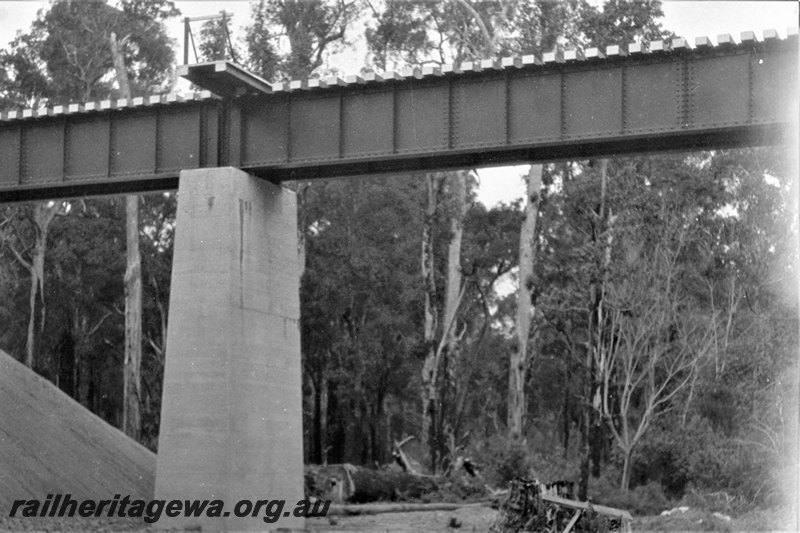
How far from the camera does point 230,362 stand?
22.6 meters

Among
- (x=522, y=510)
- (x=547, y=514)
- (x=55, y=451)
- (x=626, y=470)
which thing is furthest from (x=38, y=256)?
(x=547, y=514)

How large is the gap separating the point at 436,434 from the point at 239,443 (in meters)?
15.9

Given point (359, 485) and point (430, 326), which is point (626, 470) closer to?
point (430, 326)

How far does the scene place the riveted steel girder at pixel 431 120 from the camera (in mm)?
21078

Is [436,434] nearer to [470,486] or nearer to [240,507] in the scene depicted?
[470,486]

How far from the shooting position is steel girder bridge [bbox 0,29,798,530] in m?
21.2

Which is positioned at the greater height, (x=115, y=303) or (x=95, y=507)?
(x=115, y=303)

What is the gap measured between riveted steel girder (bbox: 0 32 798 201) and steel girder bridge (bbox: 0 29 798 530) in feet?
0.10

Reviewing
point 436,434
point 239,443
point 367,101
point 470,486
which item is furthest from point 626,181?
point 239,443

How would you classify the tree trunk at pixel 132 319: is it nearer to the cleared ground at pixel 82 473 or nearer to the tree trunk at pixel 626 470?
the cleared ground at pixel 82 473

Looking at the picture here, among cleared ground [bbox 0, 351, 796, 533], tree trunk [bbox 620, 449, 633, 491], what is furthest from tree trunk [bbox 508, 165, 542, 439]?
→ cleared ground [bbox 0, 351, 796, 533]

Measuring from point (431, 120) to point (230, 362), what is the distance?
576 centimetres

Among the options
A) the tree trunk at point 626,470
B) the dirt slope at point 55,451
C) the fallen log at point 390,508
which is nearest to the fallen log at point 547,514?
the fallen log at point 390,508

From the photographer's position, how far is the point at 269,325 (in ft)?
78.1
